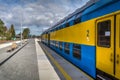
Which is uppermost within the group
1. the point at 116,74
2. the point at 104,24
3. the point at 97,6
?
the point at 97,6

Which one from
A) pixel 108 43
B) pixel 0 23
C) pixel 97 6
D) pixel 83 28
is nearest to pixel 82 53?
pixel 83 28

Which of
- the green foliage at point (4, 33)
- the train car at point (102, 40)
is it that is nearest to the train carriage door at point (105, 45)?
the train car at point (102, 40)

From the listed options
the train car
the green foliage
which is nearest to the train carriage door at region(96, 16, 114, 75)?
the train car

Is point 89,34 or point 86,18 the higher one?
point 86,18

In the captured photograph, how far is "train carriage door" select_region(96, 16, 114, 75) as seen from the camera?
7.41 m

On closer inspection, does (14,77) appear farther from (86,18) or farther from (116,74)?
(116,74)

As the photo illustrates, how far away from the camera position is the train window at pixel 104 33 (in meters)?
7.73

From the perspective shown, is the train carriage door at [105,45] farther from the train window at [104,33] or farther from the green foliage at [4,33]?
the green foliage at [4,33]

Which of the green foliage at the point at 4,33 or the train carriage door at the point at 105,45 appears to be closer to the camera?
the train carriage door at the point at 105,45

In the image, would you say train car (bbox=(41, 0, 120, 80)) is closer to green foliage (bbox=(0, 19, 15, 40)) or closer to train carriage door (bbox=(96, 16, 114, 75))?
train carriage door (bbox=(96, 16, 114, 75))

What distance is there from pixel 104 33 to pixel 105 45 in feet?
1.37

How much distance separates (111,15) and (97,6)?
4.76 ft

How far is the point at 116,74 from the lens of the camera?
23.3 feet

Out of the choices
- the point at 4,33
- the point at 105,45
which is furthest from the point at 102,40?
the point at 4,33
